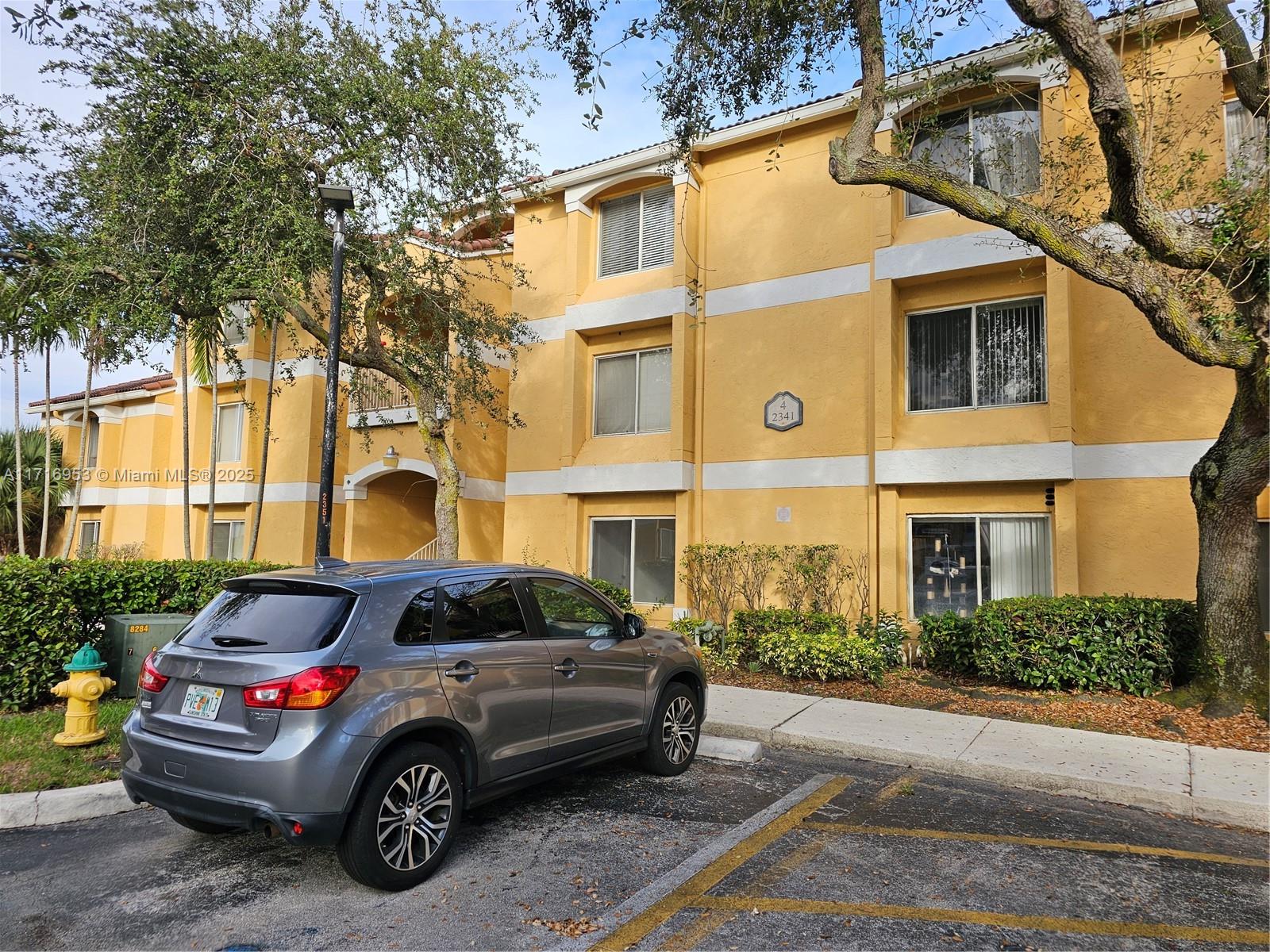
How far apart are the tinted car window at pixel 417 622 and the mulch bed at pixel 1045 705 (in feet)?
20.0

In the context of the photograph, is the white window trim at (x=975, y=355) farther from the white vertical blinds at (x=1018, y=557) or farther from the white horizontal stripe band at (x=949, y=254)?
the white vertical blinds at (x=1018, y=557)

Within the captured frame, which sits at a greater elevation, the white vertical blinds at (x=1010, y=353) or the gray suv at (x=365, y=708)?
the white vertical blinds at (x=1010, y=353)

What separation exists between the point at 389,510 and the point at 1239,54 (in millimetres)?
17067

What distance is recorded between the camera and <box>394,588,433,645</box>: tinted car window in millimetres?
4312

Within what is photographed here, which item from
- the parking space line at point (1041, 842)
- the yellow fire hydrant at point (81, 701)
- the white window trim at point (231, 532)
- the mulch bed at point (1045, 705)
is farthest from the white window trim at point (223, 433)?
the parking space line at point (1041, 842)

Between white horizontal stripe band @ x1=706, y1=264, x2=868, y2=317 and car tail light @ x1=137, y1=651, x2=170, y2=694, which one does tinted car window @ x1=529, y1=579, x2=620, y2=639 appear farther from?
white horizontal stripe band @ x1=706, y1=264, x2=868, y2=317

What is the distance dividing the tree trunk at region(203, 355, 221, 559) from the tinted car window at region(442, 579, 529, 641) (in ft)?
43.6

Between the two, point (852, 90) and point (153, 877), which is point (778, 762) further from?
point (852, 90)

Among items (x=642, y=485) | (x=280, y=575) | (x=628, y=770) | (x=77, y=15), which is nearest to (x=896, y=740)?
(x=628, y=770)

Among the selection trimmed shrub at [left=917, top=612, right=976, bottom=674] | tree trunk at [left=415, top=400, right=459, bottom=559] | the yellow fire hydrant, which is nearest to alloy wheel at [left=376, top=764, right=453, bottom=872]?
the yellow fire hydrant

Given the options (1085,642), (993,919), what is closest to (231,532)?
(1085,642)

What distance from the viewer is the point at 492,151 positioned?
12000 millimetres

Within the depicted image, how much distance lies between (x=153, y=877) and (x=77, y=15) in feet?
34.3

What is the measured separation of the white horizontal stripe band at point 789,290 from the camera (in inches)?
482
